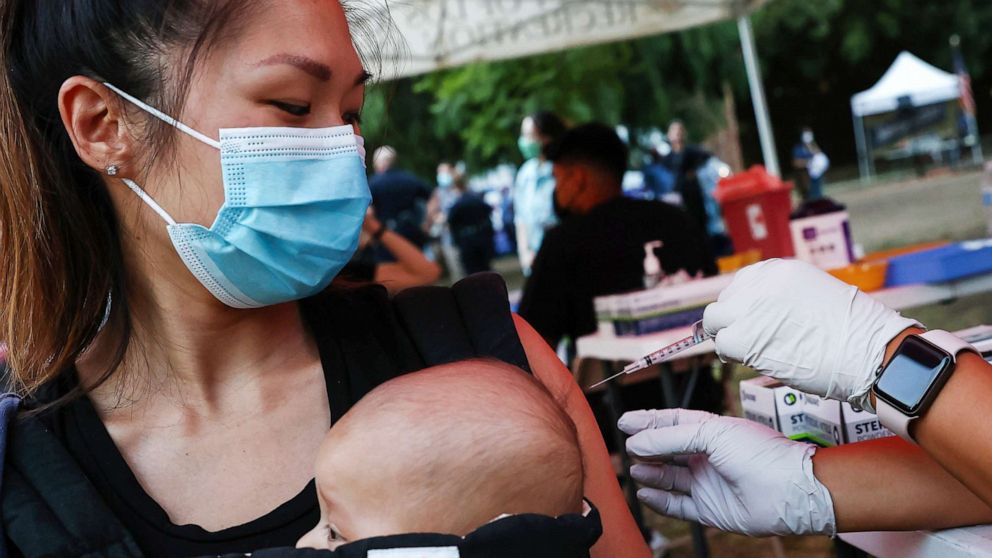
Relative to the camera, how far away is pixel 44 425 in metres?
1.42

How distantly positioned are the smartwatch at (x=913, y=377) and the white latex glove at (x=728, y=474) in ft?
0.70

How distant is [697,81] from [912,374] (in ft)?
44.3

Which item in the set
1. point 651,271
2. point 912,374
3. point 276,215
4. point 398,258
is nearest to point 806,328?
point 912,374

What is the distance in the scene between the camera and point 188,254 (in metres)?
1.49

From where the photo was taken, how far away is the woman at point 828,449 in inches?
48.3

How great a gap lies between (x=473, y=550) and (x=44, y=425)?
710 millimetres

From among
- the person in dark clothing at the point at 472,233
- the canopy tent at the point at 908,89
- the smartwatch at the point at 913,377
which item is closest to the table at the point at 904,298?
the smartwatch at the point at 913,377

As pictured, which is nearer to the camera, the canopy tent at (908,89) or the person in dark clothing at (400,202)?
the person in dark clothing at (400,202)

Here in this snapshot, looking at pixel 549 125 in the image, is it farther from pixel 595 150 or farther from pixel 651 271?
pixel 651 271

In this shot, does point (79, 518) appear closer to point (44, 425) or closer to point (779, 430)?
point (44, 425)

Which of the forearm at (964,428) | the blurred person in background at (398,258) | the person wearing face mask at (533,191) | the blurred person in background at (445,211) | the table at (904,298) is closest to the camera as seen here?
the forearm at (964,428)

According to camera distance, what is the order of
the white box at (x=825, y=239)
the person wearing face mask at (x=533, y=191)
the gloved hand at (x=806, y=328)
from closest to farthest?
1. the gloved hand at (x=806, y=328)
2. the white box at (x=825, y=239)
3. the person wearing face mask at (x=533, y=191)

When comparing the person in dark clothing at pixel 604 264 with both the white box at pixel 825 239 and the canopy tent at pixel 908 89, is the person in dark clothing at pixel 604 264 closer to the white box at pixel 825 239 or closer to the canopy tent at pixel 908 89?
the white box at pixel 825 239

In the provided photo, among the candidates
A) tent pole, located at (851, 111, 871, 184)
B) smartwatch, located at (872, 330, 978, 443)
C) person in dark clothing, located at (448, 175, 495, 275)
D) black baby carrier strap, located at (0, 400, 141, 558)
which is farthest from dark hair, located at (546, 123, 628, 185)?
tent pole, located at (851, 111, 871, 184)
